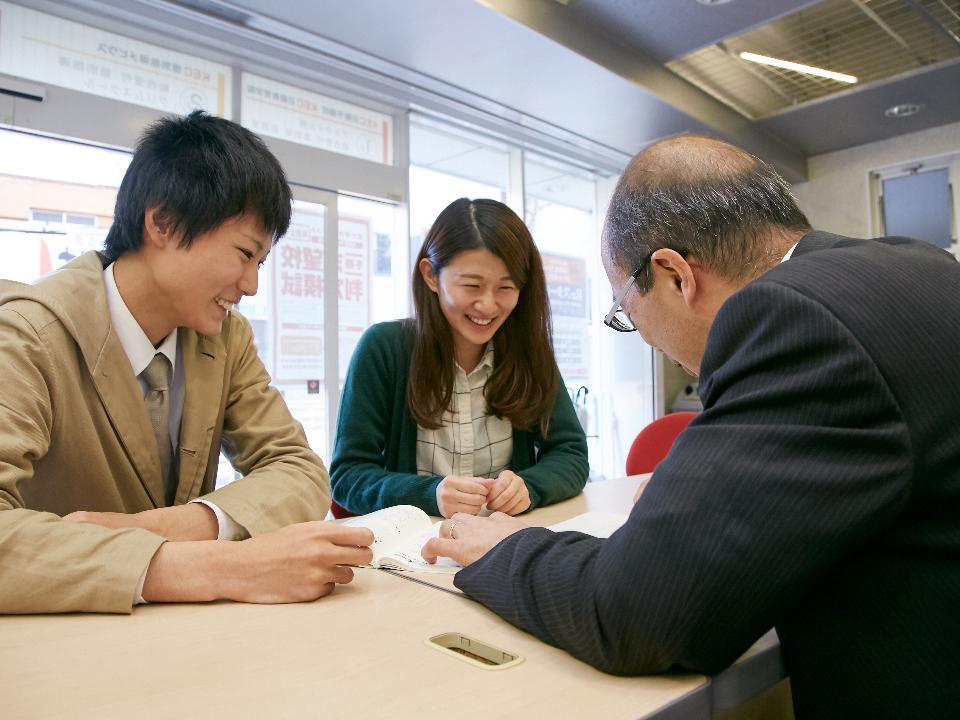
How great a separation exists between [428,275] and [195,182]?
77 cm

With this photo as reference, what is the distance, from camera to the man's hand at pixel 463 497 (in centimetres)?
138

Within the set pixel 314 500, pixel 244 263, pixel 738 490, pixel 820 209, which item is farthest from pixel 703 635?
pixel 820 209

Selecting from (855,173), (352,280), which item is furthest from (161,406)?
(855,173)

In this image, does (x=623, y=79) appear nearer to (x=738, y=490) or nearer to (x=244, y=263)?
(x=244, y=263)

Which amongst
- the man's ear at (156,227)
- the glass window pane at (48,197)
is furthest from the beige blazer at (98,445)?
the glass window pane at (48,197)

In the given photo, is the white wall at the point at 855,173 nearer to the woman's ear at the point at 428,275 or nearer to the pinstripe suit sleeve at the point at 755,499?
the woman's ear at the point at 428,275

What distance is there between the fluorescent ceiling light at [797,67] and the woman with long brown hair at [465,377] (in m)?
3.18

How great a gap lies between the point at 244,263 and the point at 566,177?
184 inches

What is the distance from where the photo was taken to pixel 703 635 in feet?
2.06

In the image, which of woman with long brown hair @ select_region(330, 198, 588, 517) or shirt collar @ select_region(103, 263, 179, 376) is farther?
woman with long brown hair @ select_region(330, 198, 588, 517)

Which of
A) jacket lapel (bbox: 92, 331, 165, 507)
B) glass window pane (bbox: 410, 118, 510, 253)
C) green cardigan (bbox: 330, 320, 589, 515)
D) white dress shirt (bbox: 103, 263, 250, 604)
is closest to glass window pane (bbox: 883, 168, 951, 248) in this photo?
glass window pane (bbox: 410, 118, 510, 253)

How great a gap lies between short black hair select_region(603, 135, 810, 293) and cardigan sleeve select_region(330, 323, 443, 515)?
784mm

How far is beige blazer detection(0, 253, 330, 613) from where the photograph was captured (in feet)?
2.63

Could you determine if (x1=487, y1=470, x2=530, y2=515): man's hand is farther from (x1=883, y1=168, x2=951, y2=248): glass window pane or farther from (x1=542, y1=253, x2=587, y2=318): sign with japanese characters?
(x1=883, y1=168, x2=951, y2=248): glass window pane
